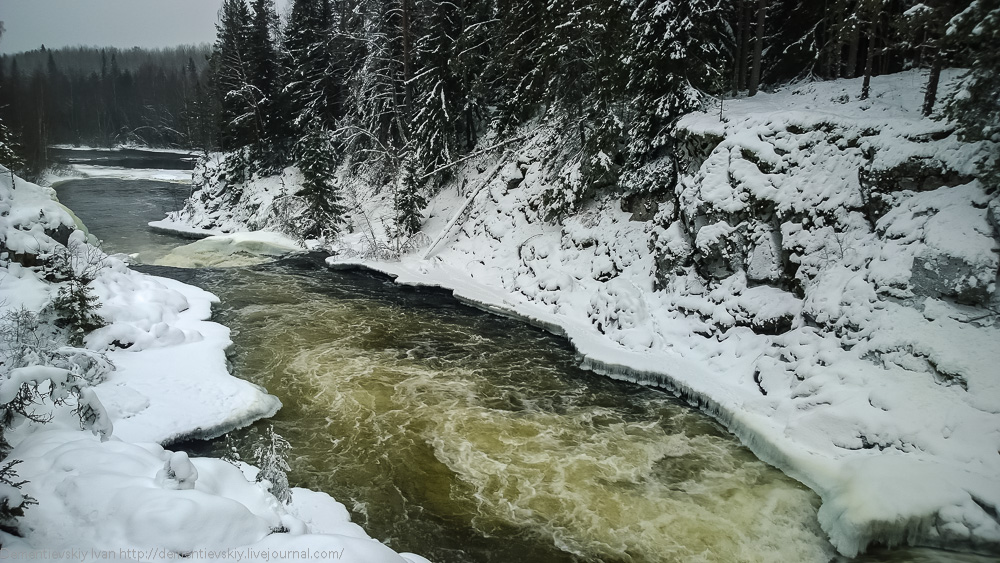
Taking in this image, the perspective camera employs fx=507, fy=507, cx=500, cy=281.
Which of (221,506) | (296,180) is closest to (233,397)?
(221,506)

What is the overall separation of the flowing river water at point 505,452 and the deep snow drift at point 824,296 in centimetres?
62

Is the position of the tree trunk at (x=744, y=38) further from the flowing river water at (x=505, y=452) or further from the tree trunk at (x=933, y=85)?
the flowing river water at (x=505, y=452)

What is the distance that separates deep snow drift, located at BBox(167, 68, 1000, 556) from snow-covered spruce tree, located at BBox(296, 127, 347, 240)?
38.4 feet

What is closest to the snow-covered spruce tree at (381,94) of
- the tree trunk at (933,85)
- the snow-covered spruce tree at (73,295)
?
the snow-covered spruce tree at (73,295)

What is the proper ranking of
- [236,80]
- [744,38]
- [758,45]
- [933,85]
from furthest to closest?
[236,80] → [744,38] → [758,45] → [933,85]

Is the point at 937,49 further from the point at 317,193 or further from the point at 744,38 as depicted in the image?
the point at 317,193

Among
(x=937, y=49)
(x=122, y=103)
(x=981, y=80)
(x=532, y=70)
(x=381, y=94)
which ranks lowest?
(x=981, y=80)

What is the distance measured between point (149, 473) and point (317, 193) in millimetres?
22177

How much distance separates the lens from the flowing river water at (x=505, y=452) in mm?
6621

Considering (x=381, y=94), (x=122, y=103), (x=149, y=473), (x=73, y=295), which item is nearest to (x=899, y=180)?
(x=149, y=473)

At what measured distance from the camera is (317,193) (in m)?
25.8

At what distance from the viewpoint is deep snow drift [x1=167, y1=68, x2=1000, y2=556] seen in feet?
23.7

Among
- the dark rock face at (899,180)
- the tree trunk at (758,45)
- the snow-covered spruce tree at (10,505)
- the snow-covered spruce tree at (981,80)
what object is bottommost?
the snow-covered spruce tree at (10,505)

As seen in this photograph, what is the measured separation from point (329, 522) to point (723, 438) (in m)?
6.79
